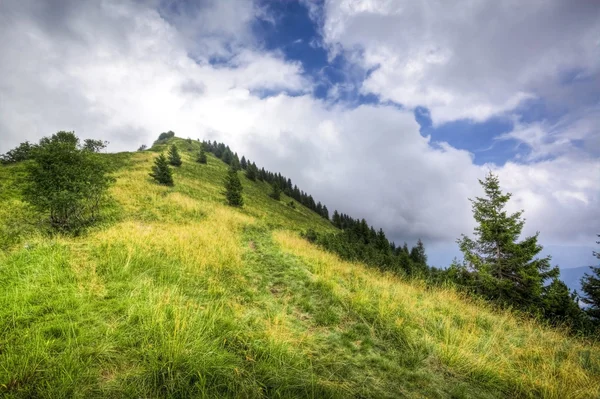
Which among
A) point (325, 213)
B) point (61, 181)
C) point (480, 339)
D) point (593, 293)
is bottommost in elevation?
point (480, 339)

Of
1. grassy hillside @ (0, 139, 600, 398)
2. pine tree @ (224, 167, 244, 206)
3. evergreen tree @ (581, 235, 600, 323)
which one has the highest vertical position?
pine tree @ (224, 167, 244, 206)

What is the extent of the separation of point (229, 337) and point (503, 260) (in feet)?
59.9

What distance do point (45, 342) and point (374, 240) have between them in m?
44.6

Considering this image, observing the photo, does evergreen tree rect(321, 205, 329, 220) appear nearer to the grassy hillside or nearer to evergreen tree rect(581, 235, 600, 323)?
evergreen tree rect(581, 235, 600, 323)

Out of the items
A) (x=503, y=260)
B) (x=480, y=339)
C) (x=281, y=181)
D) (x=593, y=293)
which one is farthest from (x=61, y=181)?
(x=281, y=181)

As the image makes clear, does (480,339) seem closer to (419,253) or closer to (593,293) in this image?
(593,293)

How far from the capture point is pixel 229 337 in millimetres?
3908

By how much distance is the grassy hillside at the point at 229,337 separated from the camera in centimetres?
294

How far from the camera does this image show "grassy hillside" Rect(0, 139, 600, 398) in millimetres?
2936

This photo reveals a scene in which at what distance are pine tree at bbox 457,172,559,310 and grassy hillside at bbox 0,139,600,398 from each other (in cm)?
914

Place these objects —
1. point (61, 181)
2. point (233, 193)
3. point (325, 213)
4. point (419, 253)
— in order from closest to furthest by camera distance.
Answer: point (61, 181), point (233, 193), point (419, 253), point (325, 213)

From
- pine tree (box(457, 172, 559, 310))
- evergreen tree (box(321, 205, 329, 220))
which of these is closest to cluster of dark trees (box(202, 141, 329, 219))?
evergreen tree (box(321, 205, 329, 220))

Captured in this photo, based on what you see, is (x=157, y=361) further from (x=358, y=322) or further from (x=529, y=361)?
(x=529, y=361)

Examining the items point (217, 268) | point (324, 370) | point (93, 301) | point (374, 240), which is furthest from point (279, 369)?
point (374, 240)
